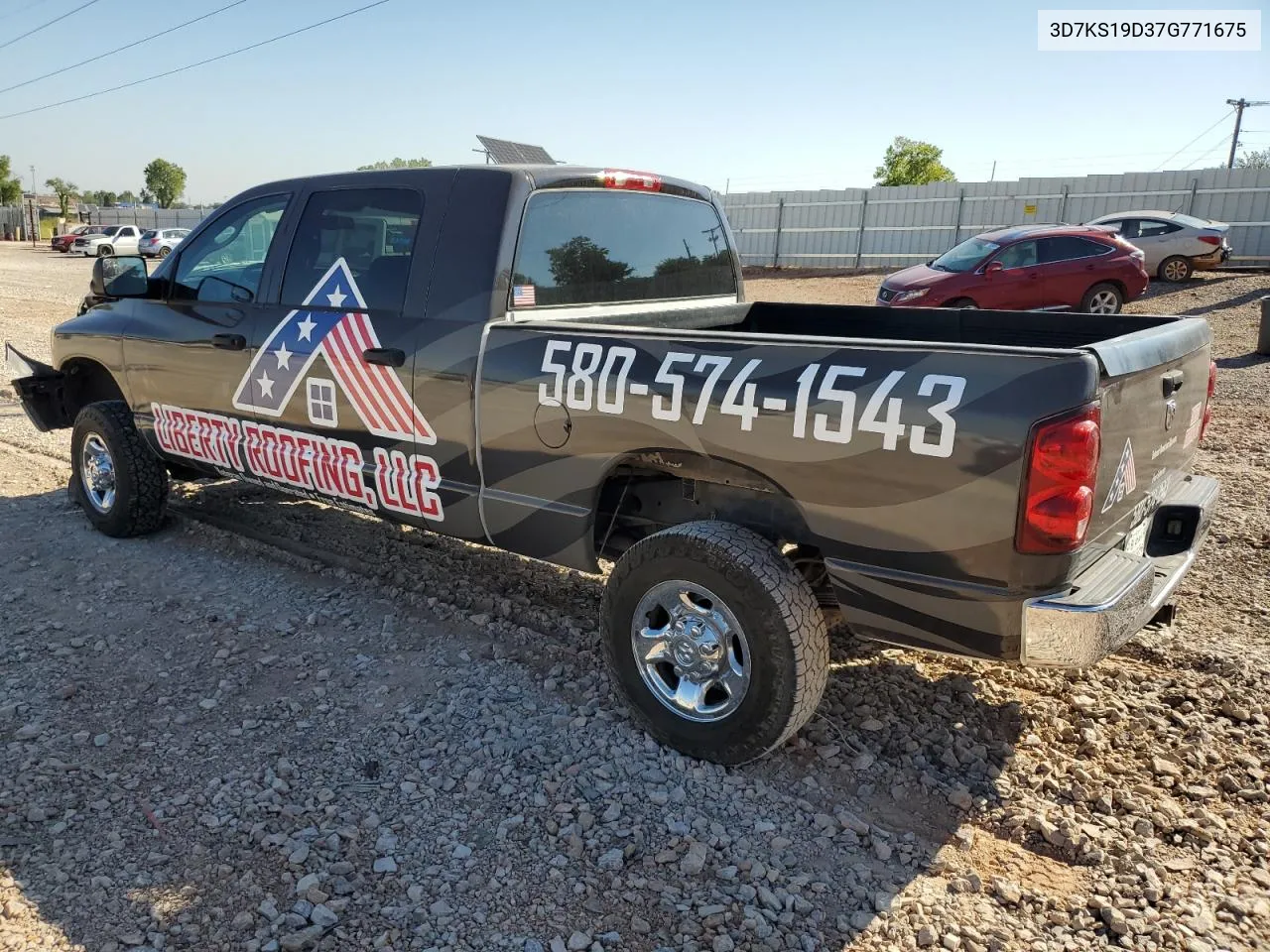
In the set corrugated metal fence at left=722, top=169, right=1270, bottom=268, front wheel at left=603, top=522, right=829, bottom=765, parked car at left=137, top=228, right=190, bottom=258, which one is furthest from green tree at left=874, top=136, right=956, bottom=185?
front wheel at left=603, top=522, right=829, bottom=765

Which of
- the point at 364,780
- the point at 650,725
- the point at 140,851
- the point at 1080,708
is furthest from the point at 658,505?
the point at 140,851

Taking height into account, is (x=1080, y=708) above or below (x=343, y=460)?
below

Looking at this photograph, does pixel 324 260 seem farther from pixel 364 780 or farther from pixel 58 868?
pixel 58 868

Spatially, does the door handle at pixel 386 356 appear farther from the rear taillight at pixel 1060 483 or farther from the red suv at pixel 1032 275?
the red suv at pixel 1032 275

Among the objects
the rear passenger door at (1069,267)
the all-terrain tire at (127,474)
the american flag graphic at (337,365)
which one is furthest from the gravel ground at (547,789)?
the rear passenger door at (1069,267)

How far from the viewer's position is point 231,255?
4793 mm

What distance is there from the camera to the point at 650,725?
3.34 metres

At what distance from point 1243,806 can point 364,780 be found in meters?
2.90

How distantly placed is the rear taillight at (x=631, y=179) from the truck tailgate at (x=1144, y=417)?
2.27 metres

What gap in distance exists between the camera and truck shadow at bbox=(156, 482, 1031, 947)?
2.73m

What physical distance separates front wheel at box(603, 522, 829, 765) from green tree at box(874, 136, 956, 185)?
47485mm

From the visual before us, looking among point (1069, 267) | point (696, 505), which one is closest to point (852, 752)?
point (696, 505)

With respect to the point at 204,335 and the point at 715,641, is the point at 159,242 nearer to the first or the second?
the point at 204,335

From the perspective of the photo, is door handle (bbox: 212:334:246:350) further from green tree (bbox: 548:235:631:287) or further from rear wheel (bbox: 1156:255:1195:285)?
rear wheel (bbox: 1156:255:1195:285)
